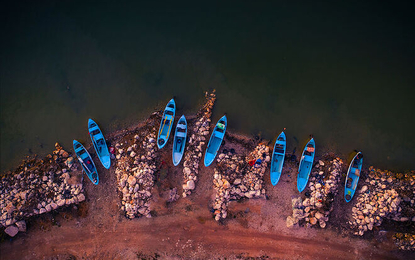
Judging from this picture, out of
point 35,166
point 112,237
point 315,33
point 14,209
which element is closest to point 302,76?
point 315,33

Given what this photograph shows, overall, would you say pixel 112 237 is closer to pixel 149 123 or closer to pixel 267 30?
pixel 149 123

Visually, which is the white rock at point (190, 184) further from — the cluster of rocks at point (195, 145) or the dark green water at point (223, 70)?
the dark green water at point (223, 70)

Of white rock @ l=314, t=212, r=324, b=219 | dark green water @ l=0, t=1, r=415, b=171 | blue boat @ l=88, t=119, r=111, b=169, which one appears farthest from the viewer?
dark green water @ l=0, t=1, r=415, b=171

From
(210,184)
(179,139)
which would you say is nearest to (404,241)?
(210,184)

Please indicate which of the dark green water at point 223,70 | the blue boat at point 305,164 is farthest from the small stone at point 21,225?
the blue boat at point 305,164

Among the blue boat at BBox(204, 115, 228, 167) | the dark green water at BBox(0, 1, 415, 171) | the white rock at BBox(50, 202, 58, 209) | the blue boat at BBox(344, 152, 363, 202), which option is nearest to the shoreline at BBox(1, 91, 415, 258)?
the white rock at BBox(50, 202, 58, 209)

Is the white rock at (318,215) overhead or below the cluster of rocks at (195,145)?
below

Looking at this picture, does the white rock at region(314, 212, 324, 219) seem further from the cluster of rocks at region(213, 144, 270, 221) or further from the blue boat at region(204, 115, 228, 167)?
the blue boat at region(204, 115, 228, 167)
